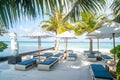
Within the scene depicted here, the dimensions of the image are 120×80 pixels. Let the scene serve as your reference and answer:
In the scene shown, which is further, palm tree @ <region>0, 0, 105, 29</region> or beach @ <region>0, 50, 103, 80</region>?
beach @ <region>0, 50, 103, 80</region>

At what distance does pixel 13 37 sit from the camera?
10555 mm

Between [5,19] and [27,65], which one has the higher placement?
[5,19]

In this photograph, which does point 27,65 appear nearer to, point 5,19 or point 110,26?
point 110,26

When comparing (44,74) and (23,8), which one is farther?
Answer: (44,74)

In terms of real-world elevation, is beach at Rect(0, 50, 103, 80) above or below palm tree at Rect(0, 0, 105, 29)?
below

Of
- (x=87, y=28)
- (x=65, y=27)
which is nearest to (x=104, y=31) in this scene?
(x=87, y=28)

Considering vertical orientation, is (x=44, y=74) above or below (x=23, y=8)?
below

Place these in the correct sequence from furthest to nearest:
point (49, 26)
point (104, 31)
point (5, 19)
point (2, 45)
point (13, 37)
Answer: point (49, 26), point (2, 45), point (13, 37), point (104, 31), point (5, 19)

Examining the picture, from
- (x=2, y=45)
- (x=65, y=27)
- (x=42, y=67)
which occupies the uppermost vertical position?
(x=65, y=27)

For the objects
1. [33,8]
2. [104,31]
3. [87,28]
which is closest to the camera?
Result: [33,8]

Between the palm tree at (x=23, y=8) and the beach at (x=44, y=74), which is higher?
the palm tree at (x=23, y=8)

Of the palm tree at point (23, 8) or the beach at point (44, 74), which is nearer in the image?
the palm tree at point (23, 8)

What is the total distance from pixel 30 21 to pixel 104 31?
623 cm

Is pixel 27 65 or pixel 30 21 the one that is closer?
pixel 30 21
